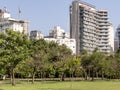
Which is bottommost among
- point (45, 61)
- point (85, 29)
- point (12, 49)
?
point (45, 61)

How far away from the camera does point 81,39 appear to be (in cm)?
18975

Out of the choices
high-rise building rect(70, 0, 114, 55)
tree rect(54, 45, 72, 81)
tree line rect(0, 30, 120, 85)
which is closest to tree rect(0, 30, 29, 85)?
tree line rect(0, 30, 120, 85)

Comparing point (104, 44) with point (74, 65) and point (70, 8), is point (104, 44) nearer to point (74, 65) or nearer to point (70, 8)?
point (70, 8)

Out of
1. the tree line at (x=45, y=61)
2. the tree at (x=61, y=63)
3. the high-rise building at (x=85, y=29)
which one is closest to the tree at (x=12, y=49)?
the tree line at (x=45, y=61)

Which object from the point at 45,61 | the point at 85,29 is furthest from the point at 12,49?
the point at 85,29

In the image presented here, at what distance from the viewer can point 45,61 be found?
8675 cm

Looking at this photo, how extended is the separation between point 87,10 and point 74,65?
102 m

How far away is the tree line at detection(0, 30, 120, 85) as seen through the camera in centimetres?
5959

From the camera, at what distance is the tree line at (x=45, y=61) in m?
59.6

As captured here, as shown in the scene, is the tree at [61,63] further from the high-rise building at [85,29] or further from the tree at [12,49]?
the high-rise building at [85,29]

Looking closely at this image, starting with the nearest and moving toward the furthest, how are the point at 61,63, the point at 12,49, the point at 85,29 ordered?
the point at 12,49 → the point at 61,63 → the point at 85,29

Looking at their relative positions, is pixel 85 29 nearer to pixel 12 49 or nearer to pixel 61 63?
pixel 61 63

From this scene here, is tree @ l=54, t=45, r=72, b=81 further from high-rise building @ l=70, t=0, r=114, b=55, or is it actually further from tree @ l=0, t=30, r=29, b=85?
high-rise building @ l=70, t=0, r=114, b=55

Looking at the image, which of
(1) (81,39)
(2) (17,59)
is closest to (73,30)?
(1) (81,39)
